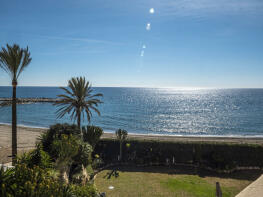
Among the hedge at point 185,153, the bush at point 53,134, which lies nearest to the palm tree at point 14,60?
the bush at point 53,134

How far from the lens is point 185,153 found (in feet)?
69.8

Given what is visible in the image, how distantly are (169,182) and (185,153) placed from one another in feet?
18.9

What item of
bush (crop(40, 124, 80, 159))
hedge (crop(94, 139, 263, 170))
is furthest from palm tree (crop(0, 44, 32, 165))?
hedge (crop(94, 139, 263, 170))

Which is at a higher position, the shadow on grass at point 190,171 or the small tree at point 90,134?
the small tree at point 90,134

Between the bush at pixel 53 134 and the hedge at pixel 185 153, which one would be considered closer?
the bush at pixel 53 134

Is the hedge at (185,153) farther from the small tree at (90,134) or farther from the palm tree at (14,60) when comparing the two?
the palm tree at (14,60)

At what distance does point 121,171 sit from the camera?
18.9 metres

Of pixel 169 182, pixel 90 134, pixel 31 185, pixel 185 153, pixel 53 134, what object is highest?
pixel 31 185

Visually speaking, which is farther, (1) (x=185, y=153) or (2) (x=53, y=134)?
(1) (x=185, y=153)

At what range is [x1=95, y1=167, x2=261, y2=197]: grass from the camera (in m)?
14.5

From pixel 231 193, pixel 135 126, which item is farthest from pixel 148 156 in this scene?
pixel 135 126

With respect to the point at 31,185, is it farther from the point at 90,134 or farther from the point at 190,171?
the point at 190,171

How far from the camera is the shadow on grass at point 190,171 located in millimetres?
17828

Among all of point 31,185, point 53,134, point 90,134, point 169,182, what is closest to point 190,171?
point 169,182
